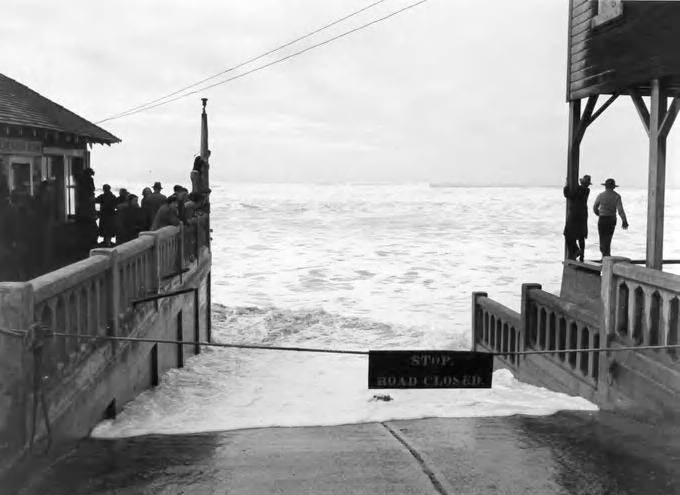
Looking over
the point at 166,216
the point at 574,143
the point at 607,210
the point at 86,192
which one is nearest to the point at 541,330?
the point at 607,210

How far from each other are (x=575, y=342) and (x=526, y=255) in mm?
43018

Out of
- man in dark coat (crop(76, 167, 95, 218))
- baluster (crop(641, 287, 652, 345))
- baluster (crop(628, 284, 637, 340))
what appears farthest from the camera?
man in dark coat (crop(76, 167, 95, 218))

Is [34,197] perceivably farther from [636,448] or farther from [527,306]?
[636,448]

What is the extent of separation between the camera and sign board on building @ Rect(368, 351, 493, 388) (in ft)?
20.4

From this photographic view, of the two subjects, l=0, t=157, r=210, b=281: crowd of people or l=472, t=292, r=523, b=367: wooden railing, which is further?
l=472, t=292, r=523, b=367: wooden railing

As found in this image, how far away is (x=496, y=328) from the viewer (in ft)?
42.0

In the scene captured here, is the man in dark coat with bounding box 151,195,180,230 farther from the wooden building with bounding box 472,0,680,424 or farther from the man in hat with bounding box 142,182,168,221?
the wooden building with bounding box 472,0,680,424

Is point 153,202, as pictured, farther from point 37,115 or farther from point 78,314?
point 78,314

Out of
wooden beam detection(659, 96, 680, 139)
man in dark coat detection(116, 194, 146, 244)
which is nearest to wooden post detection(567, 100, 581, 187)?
wooden beam detection(659, 96, 680, 139)

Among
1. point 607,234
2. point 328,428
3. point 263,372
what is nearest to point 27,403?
point 328,428

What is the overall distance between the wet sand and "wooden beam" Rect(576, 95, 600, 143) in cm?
584

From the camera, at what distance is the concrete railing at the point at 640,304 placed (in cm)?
723

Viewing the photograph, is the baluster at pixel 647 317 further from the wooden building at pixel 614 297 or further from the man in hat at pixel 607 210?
the man in hat at pixel 607 210

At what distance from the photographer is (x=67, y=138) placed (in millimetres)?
15703
